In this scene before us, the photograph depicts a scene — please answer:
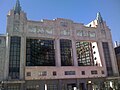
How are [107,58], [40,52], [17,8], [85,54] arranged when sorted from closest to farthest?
1. [17,8]
2. [107,58]
3. [40,52]
4. [85,54]

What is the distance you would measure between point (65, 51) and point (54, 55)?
14.5 feet

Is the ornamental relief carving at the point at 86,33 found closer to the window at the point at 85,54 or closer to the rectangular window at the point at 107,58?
the rectangular window at the point at 107,58

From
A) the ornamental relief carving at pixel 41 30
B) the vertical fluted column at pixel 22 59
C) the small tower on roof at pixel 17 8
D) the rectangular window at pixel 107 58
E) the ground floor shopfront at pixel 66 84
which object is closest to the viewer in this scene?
the ground floor shopfront at pixel 66 84

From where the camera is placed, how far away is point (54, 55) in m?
53.8

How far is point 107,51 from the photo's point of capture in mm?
56719

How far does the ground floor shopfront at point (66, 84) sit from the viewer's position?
41250 mm

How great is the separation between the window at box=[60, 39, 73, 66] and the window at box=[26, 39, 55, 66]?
196 inches

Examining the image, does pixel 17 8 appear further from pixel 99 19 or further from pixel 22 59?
pixel 99 19

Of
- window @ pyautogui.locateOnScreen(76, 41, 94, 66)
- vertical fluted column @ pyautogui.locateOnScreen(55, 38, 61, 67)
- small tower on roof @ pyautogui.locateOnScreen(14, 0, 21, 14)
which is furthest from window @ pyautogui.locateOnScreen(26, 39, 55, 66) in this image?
window @ pyautogui.locateOnScreen(76, 41, 94, 66)

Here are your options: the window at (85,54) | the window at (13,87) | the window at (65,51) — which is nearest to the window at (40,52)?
the window at (65,51)

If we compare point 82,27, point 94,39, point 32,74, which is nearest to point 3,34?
point 32,74

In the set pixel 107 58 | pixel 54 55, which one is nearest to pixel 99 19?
pixel 107 58

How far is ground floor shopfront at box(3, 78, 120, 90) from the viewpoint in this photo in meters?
41.2

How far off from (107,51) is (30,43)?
2962 cm
